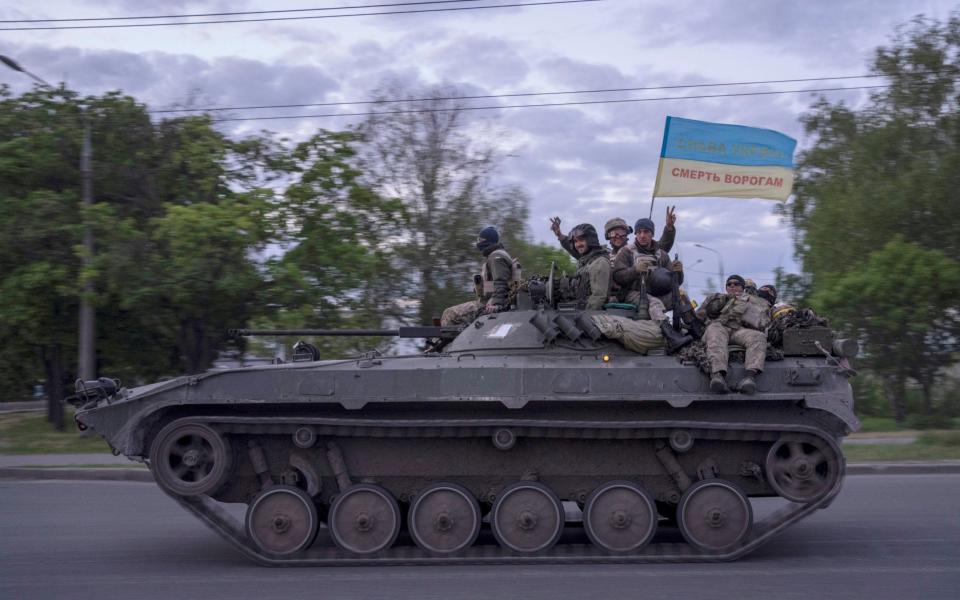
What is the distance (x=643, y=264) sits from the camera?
32.3 feet

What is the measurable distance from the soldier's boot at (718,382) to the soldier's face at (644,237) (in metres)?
2.18

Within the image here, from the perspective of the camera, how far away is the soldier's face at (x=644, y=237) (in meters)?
10.6

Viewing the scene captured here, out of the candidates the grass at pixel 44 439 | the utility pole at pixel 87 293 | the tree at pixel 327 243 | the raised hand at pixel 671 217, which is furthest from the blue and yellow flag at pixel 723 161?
the grass at pixel 44 439

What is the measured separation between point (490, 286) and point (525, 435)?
2.28m

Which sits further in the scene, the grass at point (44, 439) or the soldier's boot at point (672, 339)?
the grass at point (44, 439)

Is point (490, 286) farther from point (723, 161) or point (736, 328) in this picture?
point (723, 161)

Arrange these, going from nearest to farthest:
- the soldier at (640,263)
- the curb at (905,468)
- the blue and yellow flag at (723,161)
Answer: the soldier at (640,263)
the blue and yellow flag at (723,161)
the curb at (905,468)

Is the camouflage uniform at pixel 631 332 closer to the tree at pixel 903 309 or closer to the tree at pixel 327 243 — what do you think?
the tree at pixel 327 243

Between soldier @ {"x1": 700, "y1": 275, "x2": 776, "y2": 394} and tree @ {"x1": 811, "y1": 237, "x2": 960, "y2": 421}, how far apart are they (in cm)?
1155

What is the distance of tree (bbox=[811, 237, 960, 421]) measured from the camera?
2025 centimetres

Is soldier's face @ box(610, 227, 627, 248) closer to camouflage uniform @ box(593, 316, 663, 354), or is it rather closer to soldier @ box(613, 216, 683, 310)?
soldier @ box(613, 216, 683, 310)

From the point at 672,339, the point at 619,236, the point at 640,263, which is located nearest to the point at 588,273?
the point at 640,263

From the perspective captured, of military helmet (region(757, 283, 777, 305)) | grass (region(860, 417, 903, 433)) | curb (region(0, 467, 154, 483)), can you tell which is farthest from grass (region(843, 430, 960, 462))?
curb (region(0, 467, 154, 483))

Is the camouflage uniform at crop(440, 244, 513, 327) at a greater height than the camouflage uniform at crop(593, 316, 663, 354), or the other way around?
the camouflage uniform at crop(440, 244, 513, 327)
